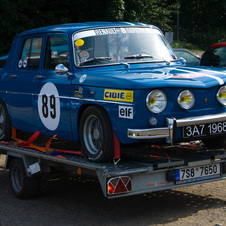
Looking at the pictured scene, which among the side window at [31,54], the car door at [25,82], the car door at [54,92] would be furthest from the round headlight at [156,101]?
the side window at [31,54]

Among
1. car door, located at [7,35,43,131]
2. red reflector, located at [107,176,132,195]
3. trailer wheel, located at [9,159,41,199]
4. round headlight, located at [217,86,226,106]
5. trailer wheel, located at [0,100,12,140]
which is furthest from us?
trailer wheel, located at [0,100,12,140]

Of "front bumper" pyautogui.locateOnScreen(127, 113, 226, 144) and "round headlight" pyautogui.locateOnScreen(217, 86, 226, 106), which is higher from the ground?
"round headlight" pyautogui.locateOnScreen(217, 86, 226, 106)

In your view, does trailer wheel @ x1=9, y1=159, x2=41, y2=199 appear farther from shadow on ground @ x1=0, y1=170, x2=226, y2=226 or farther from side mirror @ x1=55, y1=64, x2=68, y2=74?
side mirror @ x1=55, y1=64, x2=68, y2=74

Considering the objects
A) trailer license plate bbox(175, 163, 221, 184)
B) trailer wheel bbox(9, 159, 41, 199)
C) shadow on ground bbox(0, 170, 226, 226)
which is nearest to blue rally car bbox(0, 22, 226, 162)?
trailer license plate bbox(175, 163, 221, 184)

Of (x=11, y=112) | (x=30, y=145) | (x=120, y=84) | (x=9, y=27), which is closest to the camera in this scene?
(x=120, y=84)

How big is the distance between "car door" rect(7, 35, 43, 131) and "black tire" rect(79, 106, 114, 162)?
1.31m

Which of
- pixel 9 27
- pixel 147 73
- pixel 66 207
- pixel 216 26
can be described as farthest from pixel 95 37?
pixel 216 26

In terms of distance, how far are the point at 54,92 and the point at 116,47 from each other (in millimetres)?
956

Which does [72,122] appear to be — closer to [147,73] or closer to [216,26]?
[147,73]

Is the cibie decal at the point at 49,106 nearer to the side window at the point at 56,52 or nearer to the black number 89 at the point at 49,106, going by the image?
the black number 89 at the point at 49,106

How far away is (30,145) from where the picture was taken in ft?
25.6

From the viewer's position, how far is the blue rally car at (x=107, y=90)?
6.15m

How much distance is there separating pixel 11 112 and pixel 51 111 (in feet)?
4.00

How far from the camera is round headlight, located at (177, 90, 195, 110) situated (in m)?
6.27
